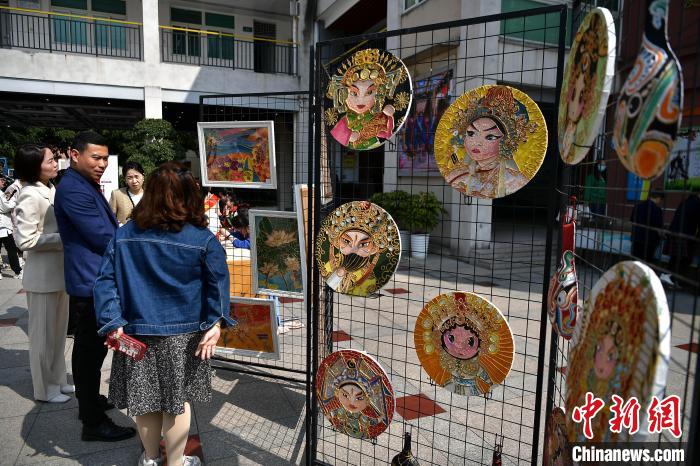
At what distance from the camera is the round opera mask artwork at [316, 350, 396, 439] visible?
186 cm

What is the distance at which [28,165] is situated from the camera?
8.86 ft

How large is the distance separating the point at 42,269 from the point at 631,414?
9.45 feet

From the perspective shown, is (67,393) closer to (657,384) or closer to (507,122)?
(507,122)

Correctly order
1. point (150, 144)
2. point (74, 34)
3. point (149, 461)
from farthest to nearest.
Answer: point (74, 34) → point (150, 144) → point (149, 461)

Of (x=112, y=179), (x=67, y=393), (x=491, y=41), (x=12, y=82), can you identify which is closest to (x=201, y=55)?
(x=12, y=82)

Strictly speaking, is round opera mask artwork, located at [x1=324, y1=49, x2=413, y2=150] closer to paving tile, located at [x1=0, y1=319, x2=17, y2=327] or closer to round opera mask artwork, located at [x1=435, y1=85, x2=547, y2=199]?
round opera mask artwork, located at [x1=435, y1=85, x2=547, y2=199]

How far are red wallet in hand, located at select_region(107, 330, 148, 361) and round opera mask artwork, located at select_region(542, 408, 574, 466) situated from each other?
147 cm

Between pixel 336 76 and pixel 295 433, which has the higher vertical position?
pixel 336 76

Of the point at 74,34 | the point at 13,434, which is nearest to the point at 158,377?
the point at 13,434

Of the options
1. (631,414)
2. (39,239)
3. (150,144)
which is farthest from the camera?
(150,144)

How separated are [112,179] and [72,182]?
5606 mm

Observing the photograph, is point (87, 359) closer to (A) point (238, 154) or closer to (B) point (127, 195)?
(A) point (238, 154)

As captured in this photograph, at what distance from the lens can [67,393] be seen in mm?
2895

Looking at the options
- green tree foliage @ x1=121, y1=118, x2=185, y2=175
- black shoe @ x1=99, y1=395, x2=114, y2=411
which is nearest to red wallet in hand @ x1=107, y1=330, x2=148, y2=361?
black shoe @ x1=99, y1=395, x2=114, y2=411
